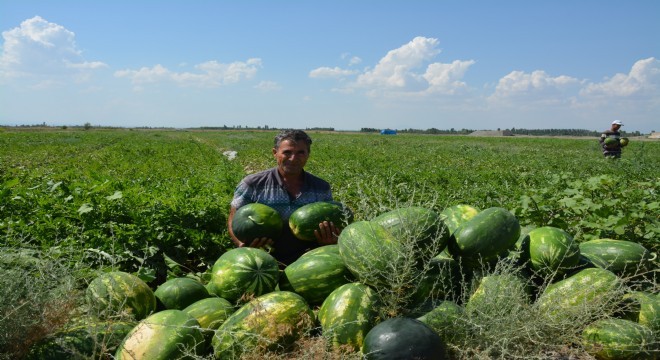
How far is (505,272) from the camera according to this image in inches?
104

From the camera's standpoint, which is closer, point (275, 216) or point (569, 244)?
point (569, 244)

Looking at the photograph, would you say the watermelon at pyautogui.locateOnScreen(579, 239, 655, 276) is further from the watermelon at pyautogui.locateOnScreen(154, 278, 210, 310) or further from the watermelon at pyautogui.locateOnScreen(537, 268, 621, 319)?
the watermelon at pyautogui.locateOnScreen(154, 278, 210, 310)

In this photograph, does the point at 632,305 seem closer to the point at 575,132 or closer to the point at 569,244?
the point at 569,244

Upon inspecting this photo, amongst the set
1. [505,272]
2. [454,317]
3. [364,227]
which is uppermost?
[364,227]

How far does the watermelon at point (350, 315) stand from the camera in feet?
8.16

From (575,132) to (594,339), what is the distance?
153m

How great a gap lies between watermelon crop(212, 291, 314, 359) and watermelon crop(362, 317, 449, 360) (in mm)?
393

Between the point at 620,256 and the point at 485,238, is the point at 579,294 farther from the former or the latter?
the point at 620,256

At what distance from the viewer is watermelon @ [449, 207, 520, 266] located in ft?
9.58

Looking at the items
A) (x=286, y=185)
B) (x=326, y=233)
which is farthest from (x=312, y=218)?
(x=286, y=185)

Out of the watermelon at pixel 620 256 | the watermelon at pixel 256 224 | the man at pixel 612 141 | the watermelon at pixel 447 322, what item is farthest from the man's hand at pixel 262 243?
the man at pixel 612 141

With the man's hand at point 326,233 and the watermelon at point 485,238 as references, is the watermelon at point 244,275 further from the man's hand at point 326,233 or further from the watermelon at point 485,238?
the watermelon at point 485,238

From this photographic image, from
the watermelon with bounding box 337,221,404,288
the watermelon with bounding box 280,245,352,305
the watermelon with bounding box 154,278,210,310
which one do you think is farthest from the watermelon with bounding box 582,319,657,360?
the watermelon with bounding box 154,278,210,310

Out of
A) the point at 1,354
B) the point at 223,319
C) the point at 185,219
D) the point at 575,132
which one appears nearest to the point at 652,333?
the point at 223,319
